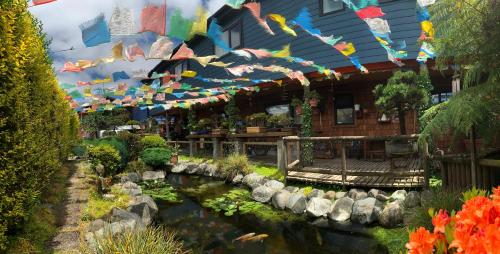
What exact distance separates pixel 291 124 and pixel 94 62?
733cm

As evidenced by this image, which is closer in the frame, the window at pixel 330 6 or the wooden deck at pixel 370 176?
the wooden deck at pixel 370 176

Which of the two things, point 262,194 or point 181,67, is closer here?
point 262,194

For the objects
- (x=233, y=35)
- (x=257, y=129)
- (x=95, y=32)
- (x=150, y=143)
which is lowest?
(x=150, y=143)

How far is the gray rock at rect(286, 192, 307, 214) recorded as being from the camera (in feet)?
26.4

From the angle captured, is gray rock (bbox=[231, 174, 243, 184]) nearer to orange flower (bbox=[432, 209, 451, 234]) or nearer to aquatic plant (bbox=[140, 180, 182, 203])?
→ aquatic plant (bbox=[140, 180, 182, 203])

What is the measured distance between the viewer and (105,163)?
37.1ft

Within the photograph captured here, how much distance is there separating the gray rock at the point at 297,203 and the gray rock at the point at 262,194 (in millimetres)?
841

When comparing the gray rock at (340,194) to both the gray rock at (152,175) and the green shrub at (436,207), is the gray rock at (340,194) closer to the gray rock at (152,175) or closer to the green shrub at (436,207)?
the green shrub at (436,207)

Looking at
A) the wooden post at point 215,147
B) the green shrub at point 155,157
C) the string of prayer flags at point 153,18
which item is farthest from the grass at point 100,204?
the wooden post at point 215,147

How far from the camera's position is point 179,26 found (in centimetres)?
660

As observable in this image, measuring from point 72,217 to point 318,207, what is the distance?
16.8ft

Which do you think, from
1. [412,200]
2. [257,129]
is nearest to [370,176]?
[412,200]

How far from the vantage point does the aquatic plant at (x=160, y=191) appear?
1024 cm

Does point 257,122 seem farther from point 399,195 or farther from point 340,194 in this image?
point 399,195
